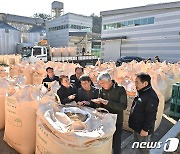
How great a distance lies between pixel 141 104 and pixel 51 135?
110 centimetres

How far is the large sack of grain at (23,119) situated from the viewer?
2.74 meters

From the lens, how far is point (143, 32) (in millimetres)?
23562

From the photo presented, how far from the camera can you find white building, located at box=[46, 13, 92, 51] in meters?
33.7

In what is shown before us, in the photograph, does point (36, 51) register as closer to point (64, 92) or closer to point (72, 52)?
point (72, 52)

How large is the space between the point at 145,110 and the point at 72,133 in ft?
3.25

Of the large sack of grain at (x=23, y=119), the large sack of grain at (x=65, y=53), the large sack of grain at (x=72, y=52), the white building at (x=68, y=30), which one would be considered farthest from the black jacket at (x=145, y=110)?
the white building at (x=68, y=30)

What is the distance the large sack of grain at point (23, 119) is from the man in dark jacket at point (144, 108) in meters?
1.37

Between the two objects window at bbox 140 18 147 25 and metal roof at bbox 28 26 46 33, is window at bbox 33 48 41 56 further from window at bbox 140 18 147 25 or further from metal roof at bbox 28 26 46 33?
metal roof at bbox 28 26 46 33

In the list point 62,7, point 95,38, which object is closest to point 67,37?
point 95,38

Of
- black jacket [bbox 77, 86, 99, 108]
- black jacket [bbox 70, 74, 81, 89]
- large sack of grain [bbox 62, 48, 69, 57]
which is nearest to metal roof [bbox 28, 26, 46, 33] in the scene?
large sack of grain [bbox 62, 48, 69, 57]

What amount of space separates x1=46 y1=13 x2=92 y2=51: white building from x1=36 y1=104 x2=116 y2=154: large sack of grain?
97.3 ft

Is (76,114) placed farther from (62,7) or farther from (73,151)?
(62,7)

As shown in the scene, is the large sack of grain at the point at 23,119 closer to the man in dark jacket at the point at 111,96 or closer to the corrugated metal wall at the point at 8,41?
the man in dark jacket at the point at 111,96

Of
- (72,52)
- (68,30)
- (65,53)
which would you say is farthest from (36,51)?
(68,30)
